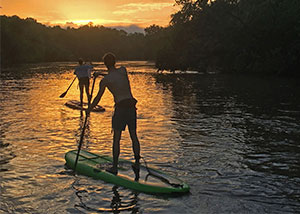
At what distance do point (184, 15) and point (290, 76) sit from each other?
67.9ft

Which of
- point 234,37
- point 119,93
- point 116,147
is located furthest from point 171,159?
point 234,37

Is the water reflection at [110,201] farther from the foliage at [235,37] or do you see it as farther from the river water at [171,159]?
the foliage at [235,37]

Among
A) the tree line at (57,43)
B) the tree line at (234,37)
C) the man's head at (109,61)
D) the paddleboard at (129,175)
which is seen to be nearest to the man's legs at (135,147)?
the paddleboard at (129,175)

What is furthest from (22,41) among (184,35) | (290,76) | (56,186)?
(56,186)

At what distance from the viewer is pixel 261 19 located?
5019cm

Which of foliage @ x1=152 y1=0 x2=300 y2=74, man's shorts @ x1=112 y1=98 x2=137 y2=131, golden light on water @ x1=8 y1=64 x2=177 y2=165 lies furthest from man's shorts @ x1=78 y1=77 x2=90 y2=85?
foliage @ x1=152 y1=0 x2=300 y2=74

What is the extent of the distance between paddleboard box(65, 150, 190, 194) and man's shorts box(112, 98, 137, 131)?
3.17 ft

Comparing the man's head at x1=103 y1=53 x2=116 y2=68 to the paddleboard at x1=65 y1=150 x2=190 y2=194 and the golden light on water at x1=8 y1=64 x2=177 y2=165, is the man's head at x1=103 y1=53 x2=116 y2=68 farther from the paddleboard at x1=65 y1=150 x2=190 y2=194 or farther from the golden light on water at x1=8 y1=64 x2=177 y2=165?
the golden light on water at x1=8 y1=64 x2=177 y2=165

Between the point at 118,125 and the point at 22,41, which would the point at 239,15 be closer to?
Result: the point at 118,125

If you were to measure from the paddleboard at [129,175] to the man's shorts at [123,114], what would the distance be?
3.17 feet

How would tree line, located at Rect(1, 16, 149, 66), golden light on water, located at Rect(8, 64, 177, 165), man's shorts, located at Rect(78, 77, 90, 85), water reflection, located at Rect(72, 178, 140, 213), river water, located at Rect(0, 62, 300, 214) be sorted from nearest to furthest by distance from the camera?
water reflection, located at Rect(72, 178, 140, 213)
river water, located at Rect(0, 62, 300, 214)
golden light on water, located at Rect(8, 64, 177, 165)
man's shorts, located at Rect(78, 77, 90, 85)
tree line, located at Rect(1, 16, 149, 66)

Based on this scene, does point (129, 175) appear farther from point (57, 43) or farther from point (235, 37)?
point (57, 43)

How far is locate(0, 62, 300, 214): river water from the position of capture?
6.42 metres

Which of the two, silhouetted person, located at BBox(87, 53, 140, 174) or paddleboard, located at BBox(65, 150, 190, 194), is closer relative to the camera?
paddleboard, located at BBox(65, 150, 190, 194)
